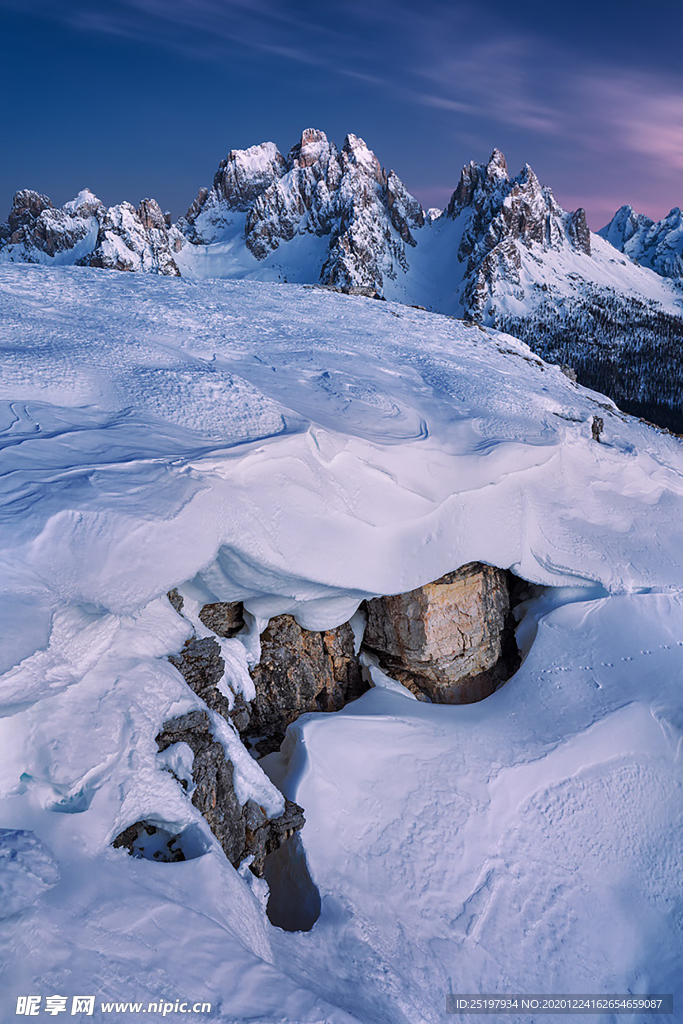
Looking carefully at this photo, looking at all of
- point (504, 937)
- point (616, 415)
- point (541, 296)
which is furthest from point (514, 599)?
point (541, 296)

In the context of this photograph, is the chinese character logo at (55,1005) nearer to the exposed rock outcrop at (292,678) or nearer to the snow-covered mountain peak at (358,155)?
the exposed rock outcrop at (292,678)

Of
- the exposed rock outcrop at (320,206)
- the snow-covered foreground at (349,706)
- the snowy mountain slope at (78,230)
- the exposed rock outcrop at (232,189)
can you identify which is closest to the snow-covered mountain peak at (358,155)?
the exposed rock outcrop at (320,206)

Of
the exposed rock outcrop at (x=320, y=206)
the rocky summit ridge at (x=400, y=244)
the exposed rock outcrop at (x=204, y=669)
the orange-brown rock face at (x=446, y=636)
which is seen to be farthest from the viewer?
the exposed rock outcrop at (x=320, y=206)

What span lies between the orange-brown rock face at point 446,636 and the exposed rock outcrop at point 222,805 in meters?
3.01

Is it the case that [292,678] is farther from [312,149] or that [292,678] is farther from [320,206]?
→ [312,149]


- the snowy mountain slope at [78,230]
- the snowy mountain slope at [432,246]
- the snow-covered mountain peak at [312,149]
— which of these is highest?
the snow-covered mountain peak at [312,149]

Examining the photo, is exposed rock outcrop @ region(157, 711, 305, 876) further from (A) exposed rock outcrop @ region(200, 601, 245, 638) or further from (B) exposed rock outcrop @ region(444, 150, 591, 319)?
(B) exposed rock outcrop @ region(444, 150, 591, 319)

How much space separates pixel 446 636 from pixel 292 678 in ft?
6.97

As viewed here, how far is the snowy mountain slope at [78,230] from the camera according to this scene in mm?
108750

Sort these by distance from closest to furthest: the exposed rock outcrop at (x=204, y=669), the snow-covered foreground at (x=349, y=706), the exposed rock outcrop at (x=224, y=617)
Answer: the snow-covered foreground at (x=349, y=706)
the exposed rock outcrop at (x=204, y=669)
the exposed rock outcrop at (x=224, y=617)

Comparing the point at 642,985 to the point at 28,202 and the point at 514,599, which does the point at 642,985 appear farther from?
the point at 28,202

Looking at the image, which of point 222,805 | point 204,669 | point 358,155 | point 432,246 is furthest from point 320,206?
point 222,805

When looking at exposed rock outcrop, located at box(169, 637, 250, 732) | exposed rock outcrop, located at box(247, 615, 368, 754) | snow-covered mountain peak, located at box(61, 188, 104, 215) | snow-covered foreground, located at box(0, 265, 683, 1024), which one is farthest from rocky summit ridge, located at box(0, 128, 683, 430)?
exposed rock outcrop, located at box(169, 637, 250, 732)

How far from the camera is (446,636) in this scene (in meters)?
7.83
